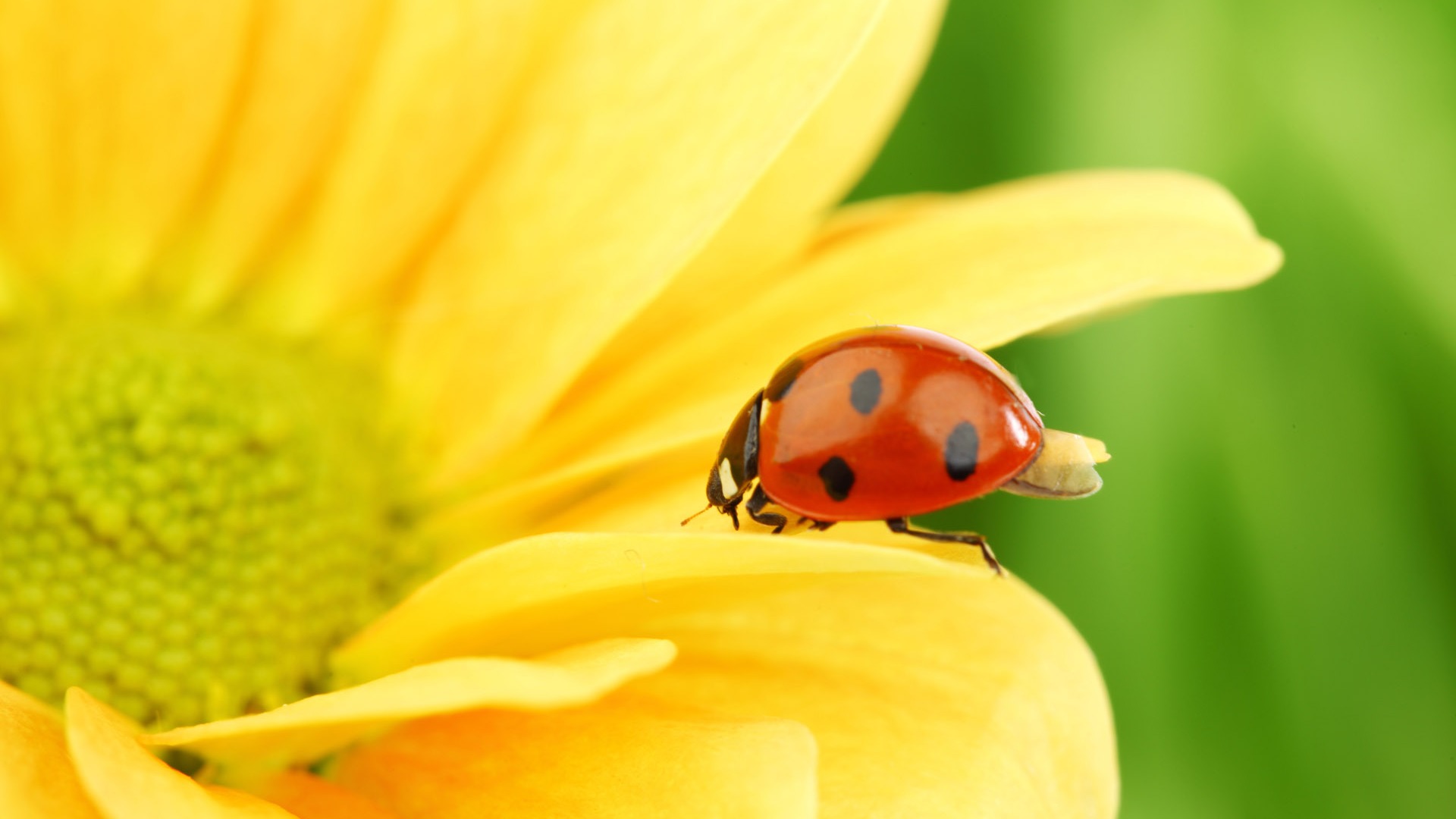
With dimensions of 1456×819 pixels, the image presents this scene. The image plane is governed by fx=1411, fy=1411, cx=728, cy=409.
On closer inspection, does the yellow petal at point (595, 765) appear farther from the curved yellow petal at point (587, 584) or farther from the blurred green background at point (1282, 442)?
the blurred green background at point (1282, 442)

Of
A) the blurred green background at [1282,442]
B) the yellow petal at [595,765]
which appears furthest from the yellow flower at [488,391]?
the blurred green background at [1282,442]

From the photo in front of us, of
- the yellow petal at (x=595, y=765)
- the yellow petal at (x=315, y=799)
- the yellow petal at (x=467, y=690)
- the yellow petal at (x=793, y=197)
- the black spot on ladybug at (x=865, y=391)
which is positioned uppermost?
the yellow petal at (x=793, y=197)

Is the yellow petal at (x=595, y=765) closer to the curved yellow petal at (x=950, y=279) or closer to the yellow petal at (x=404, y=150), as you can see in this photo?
the curved yellow petal at (x=950, y=279)

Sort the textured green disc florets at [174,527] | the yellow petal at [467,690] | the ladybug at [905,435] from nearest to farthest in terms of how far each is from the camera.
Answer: the yellow petal at [467,690]
the ladybug at [905,435]
the textured green disc florets at [174,527]

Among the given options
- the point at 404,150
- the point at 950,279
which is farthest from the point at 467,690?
the point at 404,150

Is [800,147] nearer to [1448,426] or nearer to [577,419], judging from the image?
[577,419]

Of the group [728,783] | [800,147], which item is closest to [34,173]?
[800,147]

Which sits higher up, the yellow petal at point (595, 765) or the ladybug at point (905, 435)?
the ladybug at point (905, 435)

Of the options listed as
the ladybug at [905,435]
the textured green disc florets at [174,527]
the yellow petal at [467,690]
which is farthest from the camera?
the textured green disc florets at [174,527]

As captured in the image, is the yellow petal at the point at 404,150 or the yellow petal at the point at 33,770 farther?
the yellow petal at the point at 404,150
